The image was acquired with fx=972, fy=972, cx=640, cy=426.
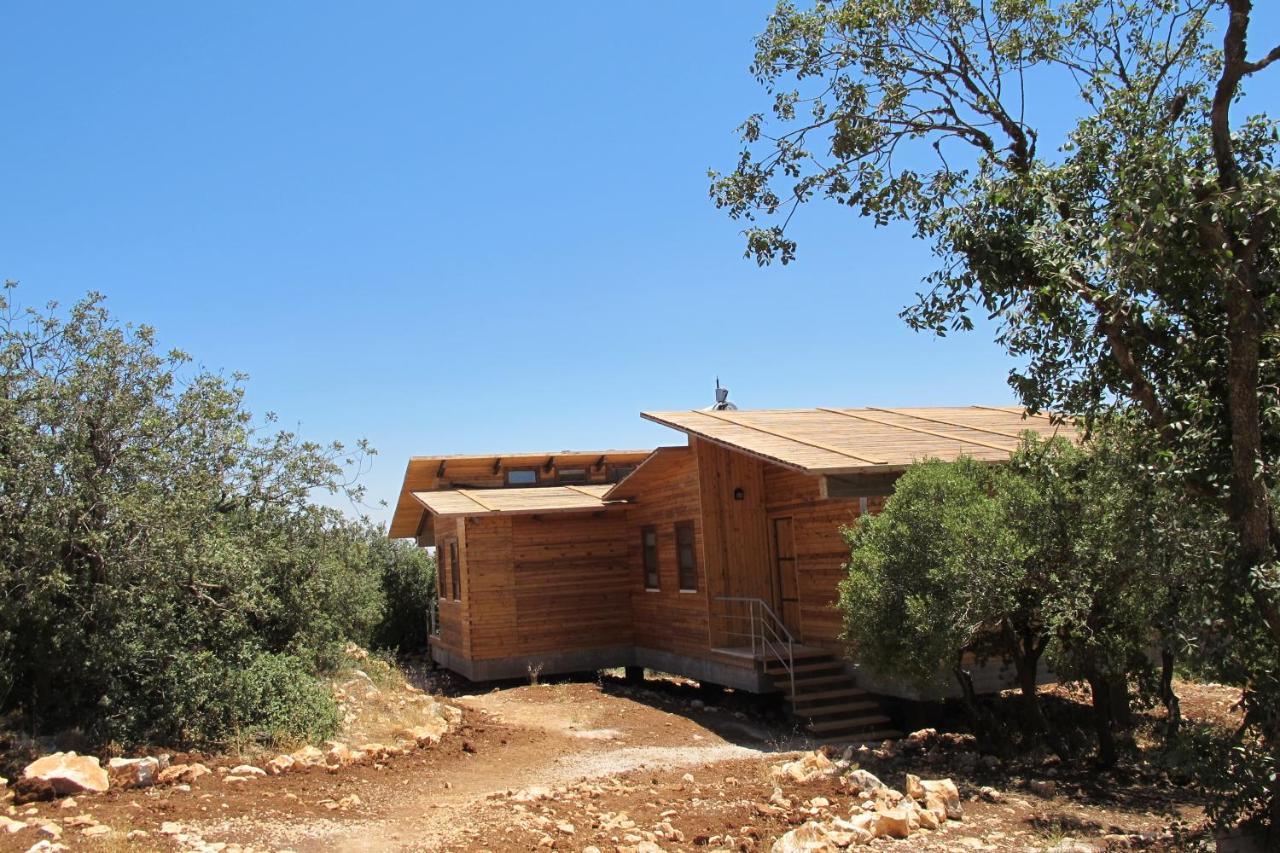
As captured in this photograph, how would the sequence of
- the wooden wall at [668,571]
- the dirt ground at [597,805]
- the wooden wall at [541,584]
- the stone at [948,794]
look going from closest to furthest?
the dirt ground at [597,805], the stone at [948,794], the wooden wall at [668,571], the wooden wall at [541,584]

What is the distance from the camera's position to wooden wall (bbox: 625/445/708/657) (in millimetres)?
15898

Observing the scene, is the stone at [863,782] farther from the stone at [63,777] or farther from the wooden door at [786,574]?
the stone at [63,777]

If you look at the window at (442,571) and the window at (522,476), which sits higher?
the window at (522,476)

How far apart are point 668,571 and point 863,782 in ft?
28.8

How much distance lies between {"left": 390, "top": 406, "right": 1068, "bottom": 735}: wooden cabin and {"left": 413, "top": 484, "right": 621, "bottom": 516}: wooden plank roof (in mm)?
53

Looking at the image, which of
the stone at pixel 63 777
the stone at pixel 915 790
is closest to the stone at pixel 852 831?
the stone at pixel 915 790

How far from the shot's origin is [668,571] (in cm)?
1728

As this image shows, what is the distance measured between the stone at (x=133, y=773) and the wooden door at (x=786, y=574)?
9166 mm

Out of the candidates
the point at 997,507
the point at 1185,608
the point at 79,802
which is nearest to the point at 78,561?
the point at 79,802

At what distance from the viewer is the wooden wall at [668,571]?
1590cm

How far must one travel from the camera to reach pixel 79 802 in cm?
819

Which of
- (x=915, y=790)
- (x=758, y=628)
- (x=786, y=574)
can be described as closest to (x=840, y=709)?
(x=758, y=628)

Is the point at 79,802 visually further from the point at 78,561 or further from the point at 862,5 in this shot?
the point at 862,5

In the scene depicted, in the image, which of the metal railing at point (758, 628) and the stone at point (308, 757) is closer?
the stone at point (308, 757)
